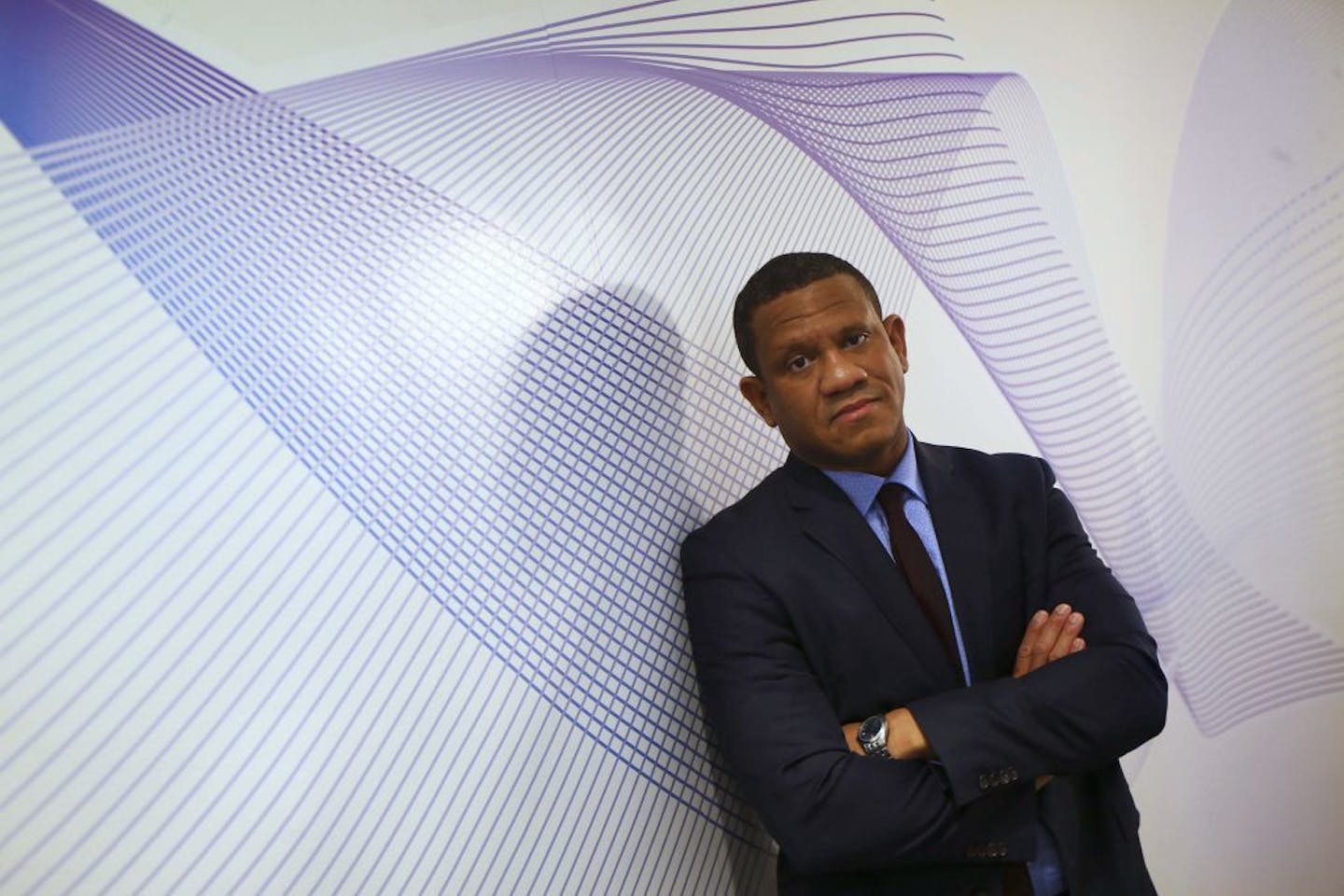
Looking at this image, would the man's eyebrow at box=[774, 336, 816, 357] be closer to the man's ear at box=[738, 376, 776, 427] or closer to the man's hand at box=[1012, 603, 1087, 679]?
the man's ear at box=[738, 376, 776, 427]

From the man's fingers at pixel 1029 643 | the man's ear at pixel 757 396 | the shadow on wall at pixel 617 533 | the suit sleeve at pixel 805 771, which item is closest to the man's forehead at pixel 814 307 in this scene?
the man's ear at pixel 757 396

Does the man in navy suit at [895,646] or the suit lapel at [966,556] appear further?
the suit lapel at [966,556]

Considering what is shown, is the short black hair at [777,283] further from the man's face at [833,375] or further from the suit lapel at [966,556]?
the suit lapel at [966,556]

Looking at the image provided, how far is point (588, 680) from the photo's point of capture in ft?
5.94

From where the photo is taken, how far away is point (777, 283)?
196 cm

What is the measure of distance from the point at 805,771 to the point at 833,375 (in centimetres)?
62

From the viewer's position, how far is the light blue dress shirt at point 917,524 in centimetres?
187

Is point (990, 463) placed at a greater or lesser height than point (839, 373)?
greater

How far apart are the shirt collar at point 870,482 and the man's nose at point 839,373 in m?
0.16

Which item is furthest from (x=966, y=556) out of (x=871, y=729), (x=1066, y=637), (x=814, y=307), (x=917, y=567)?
(x=814, y=307)

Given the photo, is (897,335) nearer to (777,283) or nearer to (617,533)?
(777,283)

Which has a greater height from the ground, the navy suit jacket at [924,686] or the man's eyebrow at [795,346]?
the man's eyebrow at [795,346]

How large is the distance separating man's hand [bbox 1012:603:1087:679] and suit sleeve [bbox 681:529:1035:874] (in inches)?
8.3

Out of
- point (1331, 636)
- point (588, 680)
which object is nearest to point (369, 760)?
point (588, 680)
